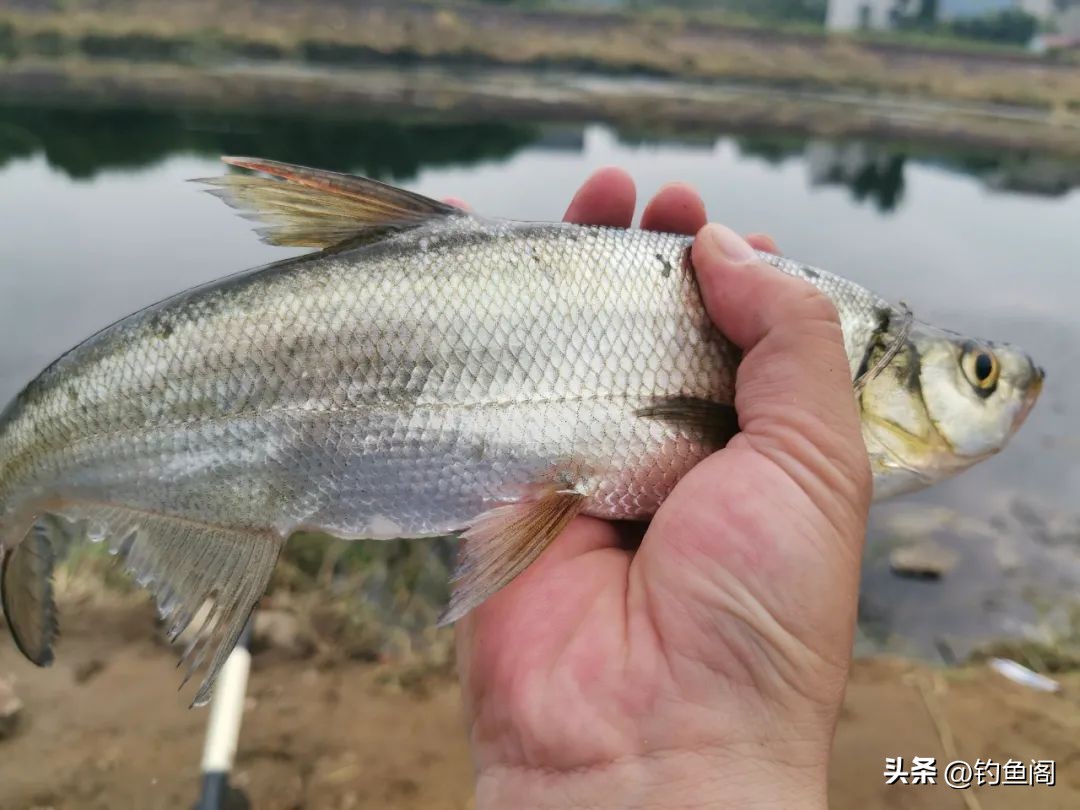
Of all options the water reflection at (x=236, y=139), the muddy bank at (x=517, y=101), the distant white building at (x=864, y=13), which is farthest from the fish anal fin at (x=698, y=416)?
the distant white building at (x=864, y=13)

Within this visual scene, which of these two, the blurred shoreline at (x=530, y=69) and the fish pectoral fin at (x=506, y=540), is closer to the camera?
the fish pectoral fin at (x=506, y=540)

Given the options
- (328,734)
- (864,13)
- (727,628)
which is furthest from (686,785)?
(864,13)

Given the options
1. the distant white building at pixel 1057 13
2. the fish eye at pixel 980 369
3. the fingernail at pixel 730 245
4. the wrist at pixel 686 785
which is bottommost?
the wrist at pixel 686 785

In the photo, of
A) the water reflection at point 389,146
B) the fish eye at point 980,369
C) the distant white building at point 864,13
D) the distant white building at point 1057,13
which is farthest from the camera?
the distant white building at point 1057,13

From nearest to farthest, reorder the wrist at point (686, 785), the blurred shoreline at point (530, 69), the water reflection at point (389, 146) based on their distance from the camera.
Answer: the wrist at point (686, 785), the water reflection at point (389, 146), the blurred shoreline at point (530, 69)

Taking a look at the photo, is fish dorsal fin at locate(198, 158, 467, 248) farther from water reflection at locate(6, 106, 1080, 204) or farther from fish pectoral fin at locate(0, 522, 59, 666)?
water reflection at locate(6, 106, 1080, 204)

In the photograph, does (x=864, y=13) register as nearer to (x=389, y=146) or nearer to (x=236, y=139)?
(x=389, y=146)

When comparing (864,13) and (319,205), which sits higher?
(864,13)

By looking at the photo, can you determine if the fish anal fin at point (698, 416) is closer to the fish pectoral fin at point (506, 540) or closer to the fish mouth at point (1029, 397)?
the fish pectoral fin at point (506, 540)
